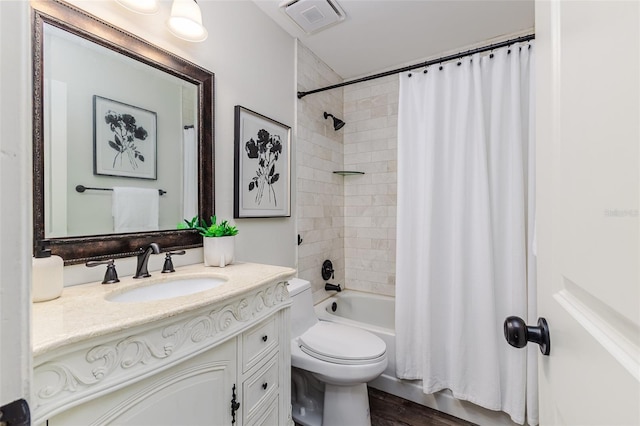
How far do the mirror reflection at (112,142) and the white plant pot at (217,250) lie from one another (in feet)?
0.62

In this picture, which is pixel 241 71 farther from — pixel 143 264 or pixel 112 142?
pixel 143 264

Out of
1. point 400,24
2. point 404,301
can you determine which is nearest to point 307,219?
point 404,301

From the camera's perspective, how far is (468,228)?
1.71 meters

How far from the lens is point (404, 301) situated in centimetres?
184

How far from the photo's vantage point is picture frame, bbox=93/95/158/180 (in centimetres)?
107

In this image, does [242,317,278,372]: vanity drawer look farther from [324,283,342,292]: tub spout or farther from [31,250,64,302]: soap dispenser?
[324,283,342,292]: tub spout

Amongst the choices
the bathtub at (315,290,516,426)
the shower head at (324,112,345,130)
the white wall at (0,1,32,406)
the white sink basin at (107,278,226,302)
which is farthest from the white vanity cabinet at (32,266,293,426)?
the shower head at (324,112,345,130)

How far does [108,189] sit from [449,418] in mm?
2150

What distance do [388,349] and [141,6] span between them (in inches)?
86.8

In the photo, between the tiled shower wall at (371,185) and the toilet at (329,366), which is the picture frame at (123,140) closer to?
the toilet at (329,366)

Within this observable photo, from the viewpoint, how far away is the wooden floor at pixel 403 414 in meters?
1.67

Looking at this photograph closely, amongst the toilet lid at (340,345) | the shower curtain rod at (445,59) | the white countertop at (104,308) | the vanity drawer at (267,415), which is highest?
the shower curtain rod at (445,59)

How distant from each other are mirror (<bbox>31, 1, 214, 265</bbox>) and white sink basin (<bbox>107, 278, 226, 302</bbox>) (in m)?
0.17

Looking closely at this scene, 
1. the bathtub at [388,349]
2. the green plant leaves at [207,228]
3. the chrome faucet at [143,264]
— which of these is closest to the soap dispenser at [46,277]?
the chrome faucet at [143,264]
